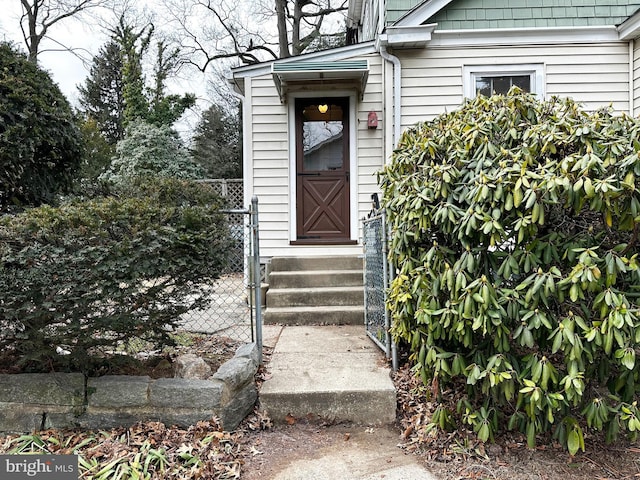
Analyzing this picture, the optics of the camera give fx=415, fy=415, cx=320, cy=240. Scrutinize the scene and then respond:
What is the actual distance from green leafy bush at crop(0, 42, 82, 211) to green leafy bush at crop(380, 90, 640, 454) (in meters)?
2.41

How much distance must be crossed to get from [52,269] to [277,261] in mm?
3055

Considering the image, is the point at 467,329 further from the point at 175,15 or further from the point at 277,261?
the point at 175,15

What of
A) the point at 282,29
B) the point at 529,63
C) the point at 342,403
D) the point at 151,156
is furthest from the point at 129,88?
the point at 342,403

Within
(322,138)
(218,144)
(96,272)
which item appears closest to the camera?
(96,272)

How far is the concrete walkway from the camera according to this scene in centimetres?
223

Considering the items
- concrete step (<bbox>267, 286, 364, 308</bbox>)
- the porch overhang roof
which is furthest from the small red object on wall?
concrete step (<bbox>267, 286, 364, 308</bbox>)

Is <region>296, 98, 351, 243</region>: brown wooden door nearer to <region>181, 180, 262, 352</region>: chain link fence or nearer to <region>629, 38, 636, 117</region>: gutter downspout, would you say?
<region>181, 180, 262, 352</region>: chain link fence

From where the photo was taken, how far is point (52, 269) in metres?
2.17

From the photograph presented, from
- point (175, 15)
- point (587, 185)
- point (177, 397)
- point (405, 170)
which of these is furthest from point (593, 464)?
point (175, 15)

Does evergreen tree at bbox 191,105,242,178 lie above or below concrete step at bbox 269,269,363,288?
above

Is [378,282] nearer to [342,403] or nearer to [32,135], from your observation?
[342,403]

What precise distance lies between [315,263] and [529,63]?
3940mm

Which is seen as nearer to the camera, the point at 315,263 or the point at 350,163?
the point at 315,263

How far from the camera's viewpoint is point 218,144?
15.1m
